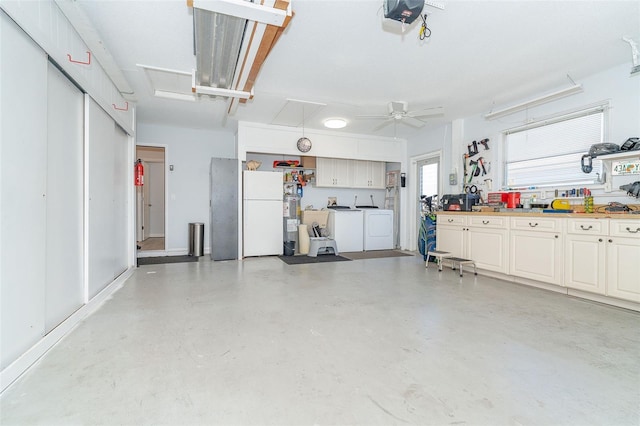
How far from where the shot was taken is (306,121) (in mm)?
5812

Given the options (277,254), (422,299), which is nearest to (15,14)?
(422,299)

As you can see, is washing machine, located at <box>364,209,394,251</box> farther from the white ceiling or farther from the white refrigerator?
the white ceiling

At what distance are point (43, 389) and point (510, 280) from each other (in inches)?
192

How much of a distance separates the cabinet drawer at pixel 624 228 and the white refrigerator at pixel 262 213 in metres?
4.87

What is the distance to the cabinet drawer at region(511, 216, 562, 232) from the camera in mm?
3555

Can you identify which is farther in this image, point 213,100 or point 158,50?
point 213,100

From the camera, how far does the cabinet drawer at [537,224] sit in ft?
Answer: 11.7

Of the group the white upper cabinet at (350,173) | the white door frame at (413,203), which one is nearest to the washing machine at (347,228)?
the white upper cabinet at (350,173)

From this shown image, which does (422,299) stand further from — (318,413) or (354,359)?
(318,413)

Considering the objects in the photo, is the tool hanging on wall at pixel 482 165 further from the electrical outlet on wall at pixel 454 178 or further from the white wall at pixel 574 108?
the electrical outlet on wall at pixel 454 178

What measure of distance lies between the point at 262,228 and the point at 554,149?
4990mm

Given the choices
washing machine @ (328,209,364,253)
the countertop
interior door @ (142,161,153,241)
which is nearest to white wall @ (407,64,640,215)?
the countertop

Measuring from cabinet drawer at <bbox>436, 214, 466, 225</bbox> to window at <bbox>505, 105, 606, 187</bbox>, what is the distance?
95cm

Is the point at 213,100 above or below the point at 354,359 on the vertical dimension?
above
